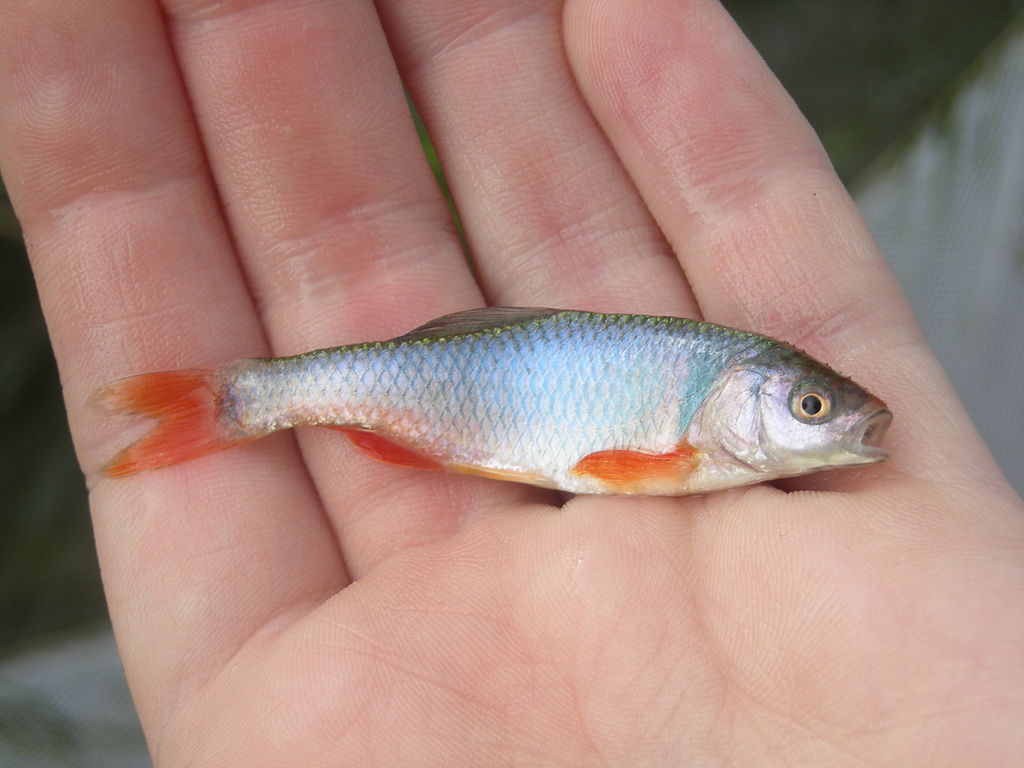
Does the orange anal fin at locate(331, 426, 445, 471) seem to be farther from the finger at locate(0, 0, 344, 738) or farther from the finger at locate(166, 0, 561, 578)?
the finger at locate(0, 0, 344, 738)

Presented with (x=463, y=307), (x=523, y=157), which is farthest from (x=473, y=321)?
(x=523, y=157)

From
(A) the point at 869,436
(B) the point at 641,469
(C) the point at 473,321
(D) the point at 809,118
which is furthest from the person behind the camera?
(D) the point at 809,118

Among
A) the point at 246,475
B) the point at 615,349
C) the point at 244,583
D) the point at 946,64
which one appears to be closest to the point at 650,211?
the point at 615,349

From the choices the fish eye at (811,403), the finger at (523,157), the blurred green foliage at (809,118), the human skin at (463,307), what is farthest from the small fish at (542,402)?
the blurred green foliage at (809,118)

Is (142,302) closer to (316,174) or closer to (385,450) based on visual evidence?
(316,174)

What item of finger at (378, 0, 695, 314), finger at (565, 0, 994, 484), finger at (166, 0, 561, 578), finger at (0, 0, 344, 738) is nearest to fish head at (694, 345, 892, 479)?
finger at (565, 0, 994, 484)

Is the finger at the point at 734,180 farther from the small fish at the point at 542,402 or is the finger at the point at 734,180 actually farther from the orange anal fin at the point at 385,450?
the orange anal fin at the point at 385,450
